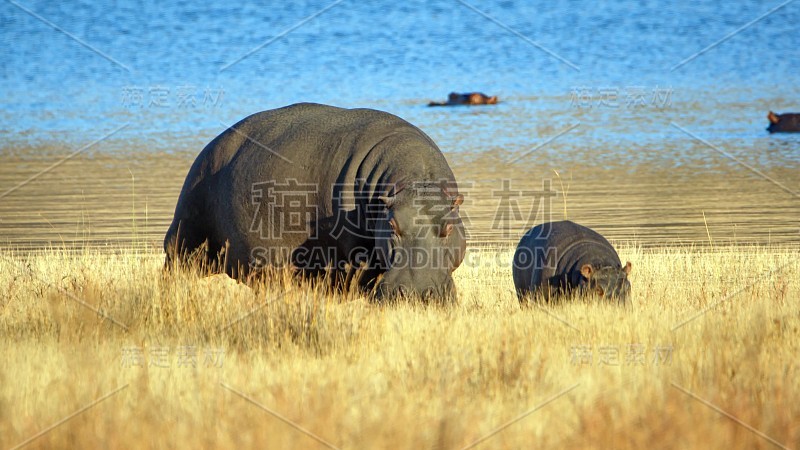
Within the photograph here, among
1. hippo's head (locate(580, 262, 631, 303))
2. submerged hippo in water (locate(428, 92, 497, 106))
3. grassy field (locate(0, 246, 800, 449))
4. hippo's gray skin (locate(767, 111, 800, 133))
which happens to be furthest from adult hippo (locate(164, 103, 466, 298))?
submerged hippo in water (locate(428, 92, 497, 106))

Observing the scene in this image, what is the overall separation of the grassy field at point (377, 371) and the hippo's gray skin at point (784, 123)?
2435 centimetres

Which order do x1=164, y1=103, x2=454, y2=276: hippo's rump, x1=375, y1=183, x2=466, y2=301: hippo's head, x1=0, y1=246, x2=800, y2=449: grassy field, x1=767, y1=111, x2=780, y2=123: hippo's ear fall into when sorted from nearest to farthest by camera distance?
x1=0, y1=246, x2=800, y2=449: grassy field < x1=375, y1=183, x2=466, y2=301: hippo's head < x1=164, y1=103, x2=454, y2=276: hippo's rump < x1=767, y1=111, x2=780, y2=123: hippo's ear

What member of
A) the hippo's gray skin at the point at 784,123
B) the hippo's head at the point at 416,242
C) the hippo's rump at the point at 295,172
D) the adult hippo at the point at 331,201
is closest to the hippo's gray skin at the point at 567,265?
the adult hippo at the point at 331,201

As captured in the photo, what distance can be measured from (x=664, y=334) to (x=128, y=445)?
14.7ft

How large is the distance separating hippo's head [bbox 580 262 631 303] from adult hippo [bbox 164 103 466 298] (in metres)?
1.52

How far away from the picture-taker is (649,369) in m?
7.50

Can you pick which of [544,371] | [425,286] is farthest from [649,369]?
[425,286]

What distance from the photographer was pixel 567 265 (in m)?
10.7

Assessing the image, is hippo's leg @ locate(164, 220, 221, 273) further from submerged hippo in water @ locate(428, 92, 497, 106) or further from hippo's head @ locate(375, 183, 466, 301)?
submerged hippo in water @ locate(428, 92, 497, 106)

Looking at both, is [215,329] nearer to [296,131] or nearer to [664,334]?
[296,131]

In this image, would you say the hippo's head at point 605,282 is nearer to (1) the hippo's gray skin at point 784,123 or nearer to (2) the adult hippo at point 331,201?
(2) the adult hippo at point 331,201

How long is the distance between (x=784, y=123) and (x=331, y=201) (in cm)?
2701

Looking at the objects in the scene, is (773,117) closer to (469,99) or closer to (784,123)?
(784,123)

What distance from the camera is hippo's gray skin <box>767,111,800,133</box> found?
1308 inches
